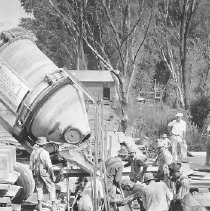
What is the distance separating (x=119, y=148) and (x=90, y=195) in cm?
484

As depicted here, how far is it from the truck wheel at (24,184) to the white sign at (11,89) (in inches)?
60.5

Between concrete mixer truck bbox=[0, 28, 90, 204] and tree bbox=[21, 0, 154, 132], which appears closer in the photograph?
concrete mixer truck bbox=[0, 28, 90, 204]

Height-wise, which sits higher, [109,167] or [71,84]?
[71,84]

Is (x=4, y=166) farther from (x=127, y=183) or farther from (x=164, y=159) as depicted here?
(x=164, y=159)

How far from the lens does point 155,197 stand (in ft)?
31.2

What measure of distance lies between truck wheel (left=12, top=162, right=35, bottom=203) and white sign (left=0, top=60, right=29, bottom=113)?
60.5 inches

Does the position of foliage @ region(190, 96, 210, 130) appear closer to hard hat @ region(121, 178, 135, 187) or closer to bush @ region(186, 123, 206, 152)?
bush @ region(186, 123, 206, 152)

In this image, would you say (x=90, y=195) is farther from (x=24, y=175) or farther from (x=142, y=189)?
(x=24, y=175)

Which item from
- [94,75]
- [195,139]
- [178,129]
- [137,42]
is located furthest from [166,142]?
[94,75]

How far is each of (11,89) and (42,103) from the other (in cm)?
85

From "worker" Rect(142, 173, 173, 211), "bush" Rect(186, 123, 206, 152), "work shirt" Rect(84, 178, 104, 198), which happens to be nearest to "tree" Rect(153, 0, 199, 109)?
"bush" Rect(186, 123, 206, 152)

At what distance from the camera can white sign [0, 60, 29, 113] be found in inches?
506

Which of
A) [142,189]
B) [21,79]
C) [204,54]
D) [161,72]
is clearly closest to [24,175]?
[21,79]

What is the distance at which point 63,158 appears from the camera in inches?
507
